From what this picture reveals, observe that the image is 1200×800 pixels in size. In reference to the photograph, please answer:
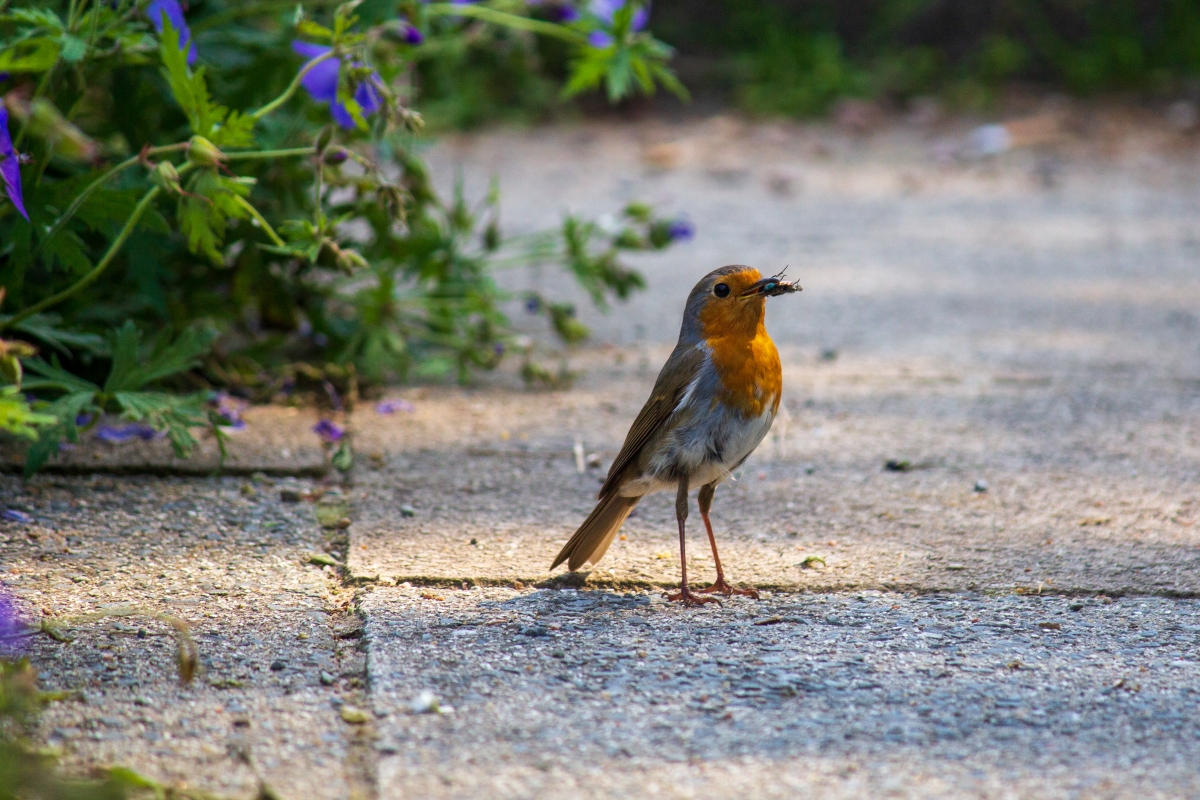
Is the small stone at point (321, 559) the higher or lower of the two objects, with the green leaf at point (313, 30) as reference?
lower

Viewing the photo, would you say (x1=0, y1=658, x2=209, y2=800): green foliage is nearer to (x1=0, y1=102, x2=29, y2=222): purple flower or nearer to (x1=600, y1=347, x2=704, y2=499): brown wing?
(x1=0, y1=102, x2=29, y2=222): purple flower

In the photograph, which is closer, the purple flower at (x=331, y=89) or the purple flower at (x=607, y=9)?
the purple flower at (x=331, y=89)

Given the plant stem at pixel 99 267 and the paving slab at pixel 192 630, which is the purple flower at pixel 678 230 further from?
the plant stem at pixel 99 267

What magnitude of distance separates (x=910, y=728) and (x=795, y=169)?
19.7 ft

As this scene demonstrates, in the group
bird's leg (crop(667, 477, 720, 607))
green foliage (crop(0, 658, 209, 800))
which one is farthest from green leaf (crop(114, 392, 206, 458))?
bird's leg (crop(667, 477, 720, 607))

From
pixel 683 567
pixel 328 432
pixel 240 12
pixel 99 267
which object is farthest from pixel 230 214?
pixel 683 567

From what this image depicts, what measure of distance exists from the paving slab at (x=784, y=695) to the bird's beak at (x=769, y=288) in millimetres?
654

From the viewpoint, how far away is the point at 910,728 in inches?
79.0

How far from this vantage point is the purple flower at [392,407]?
12.2 ft

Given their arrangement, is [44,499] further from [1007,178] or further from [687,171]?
[1007,178]

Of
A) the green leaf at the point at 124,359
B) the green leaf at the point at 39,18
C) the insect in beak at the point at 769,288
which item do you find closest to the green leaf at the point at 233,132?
the green leaf at the point at 39,18

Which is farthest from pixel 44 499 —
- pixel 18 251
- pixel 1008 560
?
pixel 1008 560

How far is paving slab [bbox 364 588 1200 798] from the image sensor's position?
1854 mm

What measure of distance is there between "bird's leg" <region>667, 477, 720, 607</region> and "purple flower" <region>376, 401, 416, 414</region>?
4.07 feet
